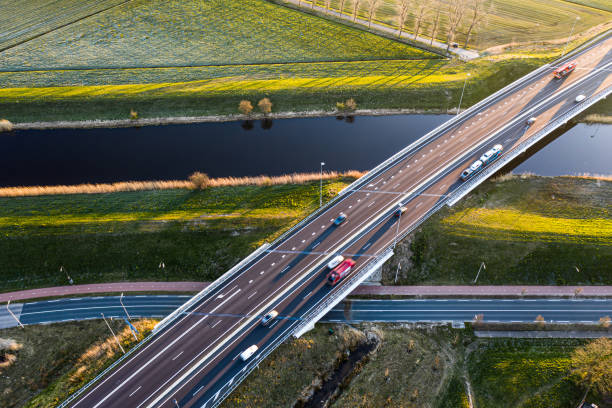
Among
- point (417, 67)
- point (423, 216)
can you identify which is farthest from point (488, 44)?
point (423, 216)

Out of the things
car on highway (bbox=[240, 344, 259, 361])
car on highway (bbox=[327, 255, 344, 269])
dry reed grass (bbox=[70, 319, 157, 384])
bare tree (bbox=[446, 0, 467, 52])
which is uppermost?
bare tree (bbox=[446, 0, 467, 52])

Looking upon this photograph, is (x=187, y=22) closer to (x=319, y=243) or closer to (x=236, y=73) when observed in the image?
(x=236, y=73)

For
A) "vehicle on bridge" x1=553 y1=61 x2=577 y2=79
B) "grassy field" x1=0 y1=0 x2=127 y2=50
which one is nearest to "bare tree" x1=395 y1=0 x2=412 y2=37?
"vehicle on bridge" x1=553 y1=61 x2=577 y2=79

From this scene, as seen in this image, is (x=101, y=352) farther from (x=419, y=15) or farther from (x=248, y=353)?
(x=419, y=15)

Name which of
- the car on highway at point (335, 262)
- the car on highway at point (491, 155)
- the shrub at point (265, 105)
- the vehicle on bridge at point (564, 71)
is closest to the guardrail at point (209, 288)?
the car on highway at point (335, 262)

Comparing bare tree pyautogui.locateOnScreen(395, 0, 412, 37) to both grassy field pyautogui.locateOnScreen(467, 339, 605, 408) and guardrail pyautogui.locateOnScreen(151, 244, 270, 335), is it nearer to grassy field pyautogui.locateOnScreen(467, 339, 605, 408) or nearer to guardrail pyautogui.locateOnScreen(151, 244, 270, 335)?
guardrail pyautogui.locateOnScreen(151, 244, 270, 335)
